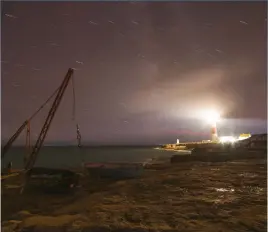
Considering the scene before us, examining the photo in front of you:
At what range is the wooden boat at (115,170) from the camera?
2627 cm

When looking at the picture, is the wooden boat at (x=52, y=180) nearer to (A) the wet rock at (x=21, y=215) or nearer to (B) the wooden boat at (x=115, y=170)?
(A) the wet rock at (x=21, y=215)

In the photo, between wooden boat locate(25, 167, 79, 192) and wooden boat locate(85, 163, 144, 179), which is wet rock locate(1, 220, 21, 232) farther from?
wooden boat locate(85, 163, 144, 179)

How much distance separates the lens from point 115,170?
26250 mm

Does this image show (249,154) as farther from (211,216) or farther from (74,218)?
(74,218)

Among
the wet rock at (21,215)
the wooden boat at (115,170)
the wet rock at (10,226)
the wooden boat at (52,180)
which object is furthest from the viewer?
the wooden boat at (115,170)

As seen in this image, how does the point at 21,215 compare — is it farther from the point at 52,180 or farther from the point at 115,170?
the point at 115,170

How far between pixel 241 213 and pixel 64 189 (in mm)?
13007

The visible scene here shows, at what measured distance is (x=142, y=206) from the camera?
14.3 meters

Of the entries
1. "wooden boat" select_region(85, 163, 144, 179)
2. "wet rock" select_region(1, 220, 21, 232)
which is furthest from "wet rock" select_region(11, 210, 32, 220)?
→ "wooden boat" select_region(85, 163, 144, 179)

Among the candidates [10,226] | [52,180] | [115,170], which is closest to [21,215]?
[10,226]

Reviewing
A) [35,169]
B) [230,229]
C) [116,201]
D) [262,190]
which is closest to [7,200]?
[35,169]

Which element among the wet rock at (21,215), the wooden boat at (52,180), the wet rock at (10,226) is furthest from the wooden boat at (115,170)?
the wet rock at (10,226)

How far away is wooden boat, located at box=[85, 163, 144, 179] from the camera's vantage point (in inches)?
1034

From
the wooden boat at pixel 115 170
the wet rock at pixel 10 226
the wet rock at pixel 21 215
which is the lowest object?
the wet rock at pixel 21 215
